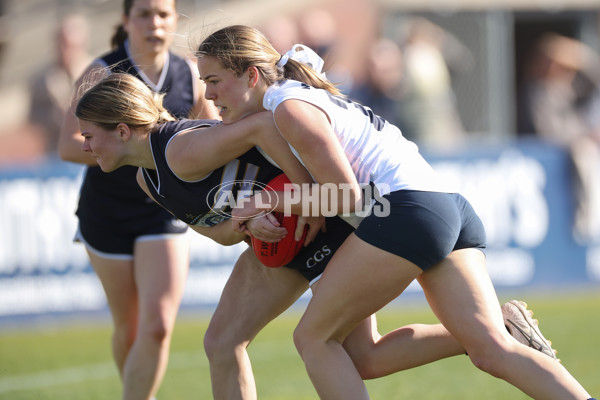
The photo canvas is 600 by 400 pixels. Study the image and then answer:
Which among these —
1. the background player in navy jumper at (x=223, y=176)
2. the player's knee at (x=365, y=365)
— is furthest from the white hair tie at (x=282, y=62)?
the player's knee at (x=365, y=365)

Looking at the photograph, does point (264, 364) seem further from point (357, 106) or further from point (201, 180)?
point (357, 106)

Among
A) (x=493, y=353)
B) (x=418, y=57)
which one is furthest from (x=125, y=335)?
(x=418, y=57)

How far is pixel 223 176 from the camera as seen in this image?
163 inches

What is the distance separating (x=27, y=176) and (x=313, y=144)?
628cm

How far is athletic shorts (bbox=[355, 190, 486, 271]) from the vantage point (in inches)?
151

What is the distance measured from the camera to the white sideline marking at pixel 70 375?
6629 millimetres

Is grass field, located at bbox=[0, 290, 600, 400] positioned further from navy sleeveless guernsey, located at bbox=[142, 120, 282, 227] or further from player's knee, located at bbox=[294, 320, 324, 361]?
navy sleeveless guernsey, located at bbox=[142, 120, 282, 227]

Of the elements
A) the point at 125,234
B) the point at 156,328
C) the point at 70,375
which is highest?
the point at 125,234

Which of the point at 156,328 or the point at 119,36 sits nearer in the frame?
the point at 156,328

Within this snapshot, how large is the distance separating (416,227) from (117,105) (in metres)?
1.49

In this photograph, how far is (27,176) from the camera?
30.7 ft

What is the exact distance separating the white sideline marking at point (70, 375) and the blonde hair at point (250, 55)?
3523 millimetres

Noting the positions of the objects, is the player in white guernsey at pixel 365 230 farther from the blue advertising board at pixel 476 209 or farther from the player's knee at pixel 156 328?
the blue advertising board at pixel 476 209

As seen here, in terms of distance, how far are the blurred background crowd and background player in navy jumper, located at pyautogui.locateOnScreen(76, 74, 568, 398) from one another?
6.90 meters
